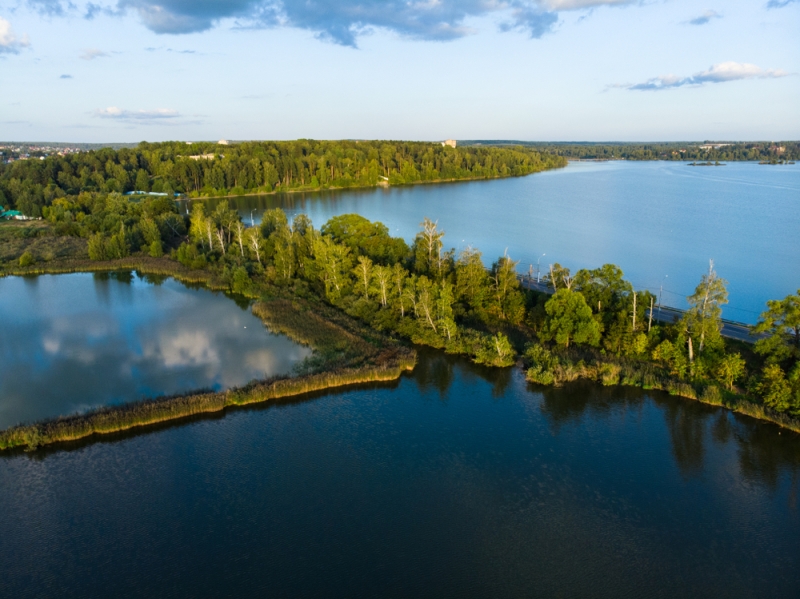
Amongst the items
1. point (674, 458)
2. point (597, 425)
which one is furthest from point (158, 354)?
point (674, 458)

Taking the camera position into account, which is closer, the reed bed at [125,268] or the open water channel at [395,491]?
the open water channel at [395,491]

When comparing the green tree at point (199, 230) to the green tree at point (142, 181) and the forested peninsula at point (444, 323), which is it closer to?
the forested peninsula at point (444, 323)

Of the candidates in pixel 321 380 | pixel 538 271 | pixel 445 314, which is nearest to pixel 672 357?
pixel 445 314

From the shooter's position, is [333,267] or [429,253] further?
[429,253]

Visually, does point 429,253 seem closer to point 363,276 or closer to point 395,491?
point 363,276

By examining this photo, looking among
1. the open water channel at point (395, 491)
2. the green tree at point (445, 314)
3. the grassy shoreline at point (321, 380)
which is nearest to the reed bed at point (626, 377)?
the grassy shoreline at point (321, 380)

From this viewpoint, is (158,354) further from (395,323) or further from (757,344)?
(757,344)

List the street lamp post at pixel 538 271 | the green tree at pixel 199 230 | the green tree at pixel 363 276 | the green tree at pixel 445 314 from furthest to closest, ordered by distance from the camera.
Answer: the green tree at pixel 199 230 < the street lamp post at pixel 538 271 < the green tree at pixel 363 276 < the green tree at pixel 445 314
